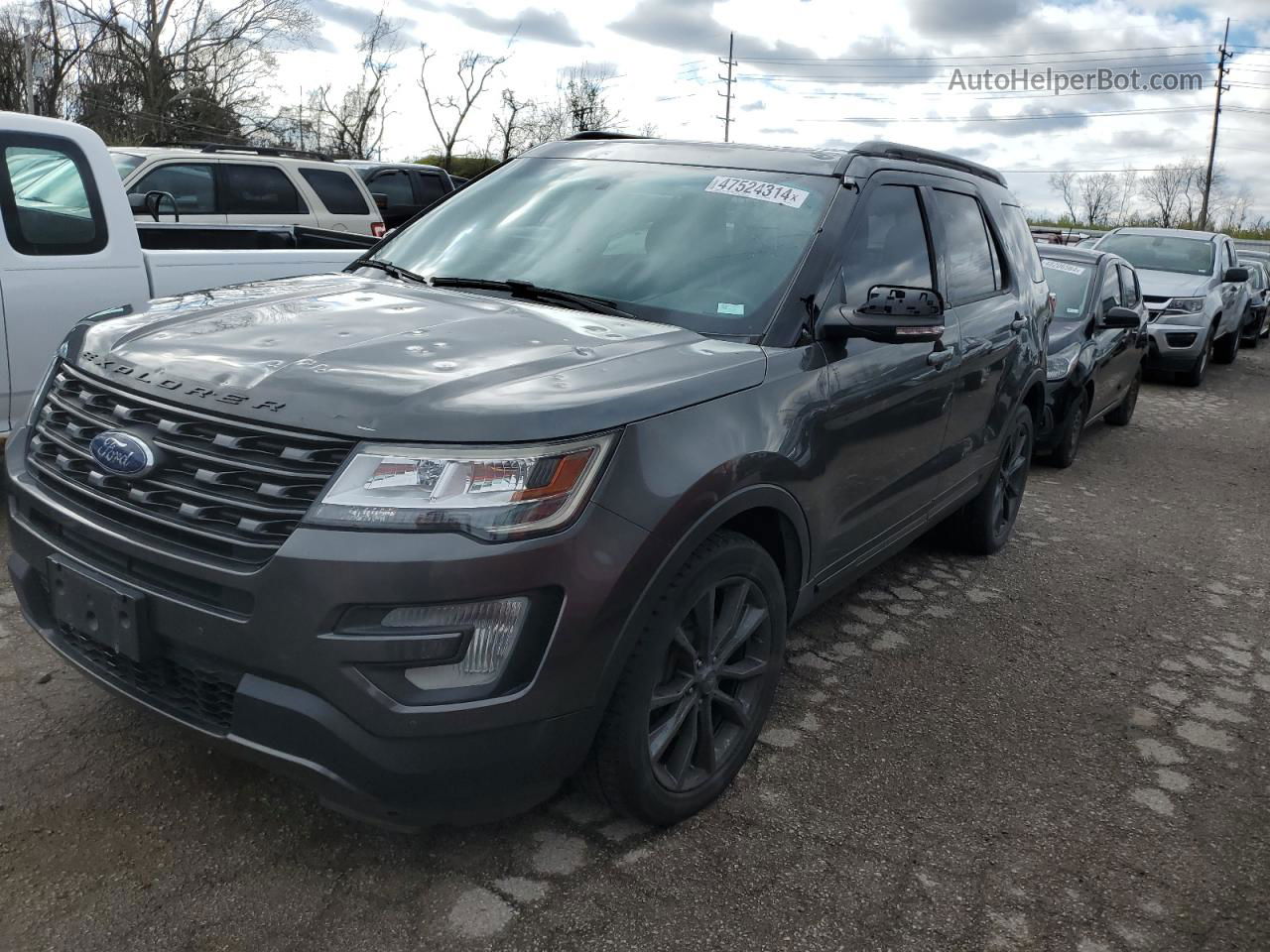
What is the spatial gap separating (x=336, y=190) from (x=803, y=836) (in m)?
11.1

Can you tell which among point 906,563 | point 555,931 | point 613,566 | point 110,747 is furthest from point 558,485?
point 906,563

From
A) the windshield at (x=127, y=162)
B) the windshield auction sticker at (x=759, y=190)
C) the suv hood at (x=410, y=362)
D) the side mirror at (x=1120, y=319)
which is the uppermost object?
the windshield at (x=127, y=162)

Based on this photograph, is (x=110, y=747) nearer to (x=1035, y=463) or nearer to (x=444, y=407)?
(x=444, y=407)

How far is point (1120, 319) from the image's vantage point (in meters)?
8.22

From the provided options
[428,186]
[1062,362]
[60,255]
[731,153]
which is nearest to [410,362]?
[731,153]

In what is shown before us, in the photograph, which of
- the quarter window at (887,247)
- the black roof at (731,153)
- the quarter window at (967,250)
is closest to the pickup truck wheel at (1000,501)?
the quarter window at (967,250)

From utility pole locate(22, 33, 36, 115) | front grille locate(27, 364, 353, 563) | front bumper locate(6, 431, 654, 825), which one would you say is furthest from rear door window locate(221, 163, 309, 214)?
utility pole locate(22, 33, 36, 115)

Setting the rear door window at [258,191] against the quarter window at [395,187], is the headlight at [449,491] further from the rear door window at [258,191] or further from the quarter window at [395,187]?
the quarter window at [395,187]

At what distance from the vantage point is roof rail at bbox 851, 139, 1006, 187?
3896 mm

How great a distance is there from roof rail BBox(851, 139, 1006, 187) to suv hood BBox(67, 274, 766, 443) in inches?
50.1

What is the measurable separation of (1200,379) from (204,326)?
1378 cm

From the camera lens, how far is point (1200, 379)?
13.8m

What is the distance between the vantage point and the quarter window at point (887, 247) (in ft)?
11.5

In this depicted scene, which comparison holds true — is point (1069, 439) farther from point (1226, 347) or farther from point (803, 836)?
point (1226, 347)
